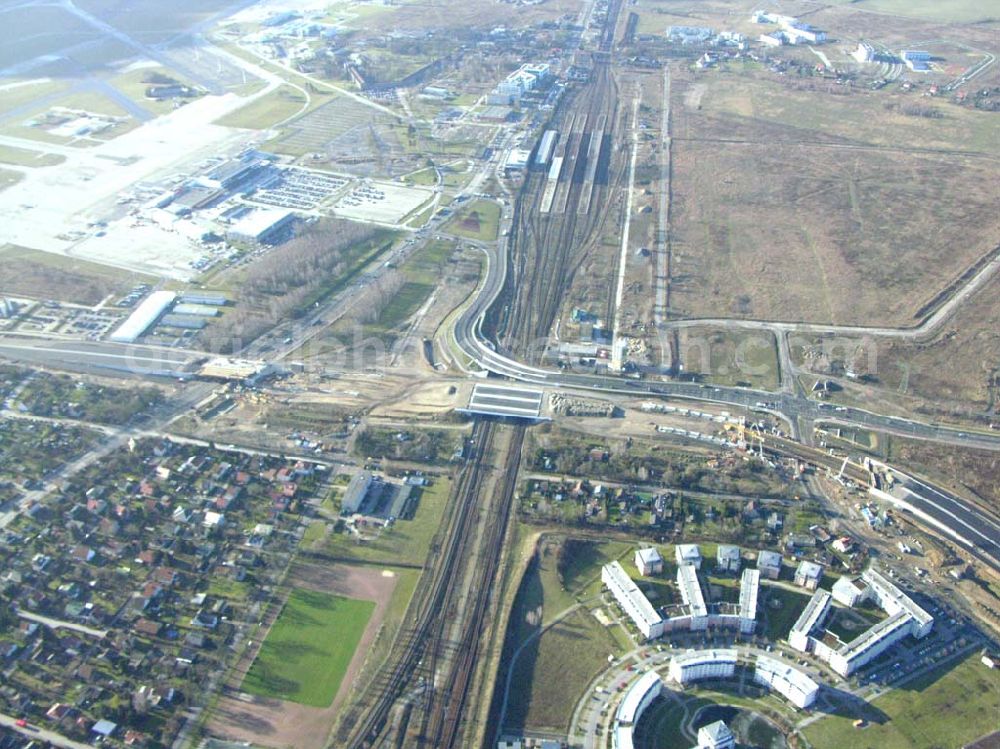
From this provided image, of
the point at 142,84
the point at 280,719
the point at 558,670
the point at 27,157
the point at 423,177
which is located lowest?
the point at 280,719

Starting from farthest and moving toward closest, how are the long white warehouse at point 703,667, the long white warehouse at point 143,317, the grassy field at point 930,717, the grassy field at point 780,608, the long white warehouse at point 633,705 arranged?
the long white warehouse at point 143,317, the grassy field at point 780,608, the long white warehouse at point 703,667, the grassy field at point 930,717, the long white warehouse at point 633,705

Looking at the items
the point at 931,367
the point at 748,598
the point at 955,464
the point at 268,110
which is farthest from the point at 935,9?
the point at 748,598

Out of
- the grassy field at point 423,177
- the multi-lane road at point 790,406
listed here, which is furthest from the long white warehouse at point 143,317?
the grassy field at point 423,177

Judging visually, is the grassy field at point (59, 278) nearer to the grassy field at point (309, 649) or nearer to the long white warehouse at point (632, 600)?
the grassy field at point (309, 649)

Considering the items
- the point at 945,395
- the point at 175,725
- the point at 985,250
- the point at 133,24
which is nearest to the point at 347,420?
the point at 175,725

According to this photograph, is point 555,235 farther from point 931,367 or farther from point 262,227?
point 931,367

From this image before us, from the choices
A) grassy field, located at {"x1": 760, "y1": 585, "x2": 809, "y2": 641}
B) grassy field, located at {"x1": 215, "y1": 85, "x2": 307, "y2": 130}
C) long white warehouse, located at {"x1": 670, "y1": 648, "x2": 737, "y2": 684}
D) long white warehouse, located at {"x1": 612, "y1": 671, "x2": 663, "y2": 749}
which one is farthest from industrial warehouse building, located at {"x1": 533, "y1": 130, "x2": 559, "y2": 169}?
long white warehouse, located at {"x1": 612, "y1": 671, "x2": 663, "y2": 749}
